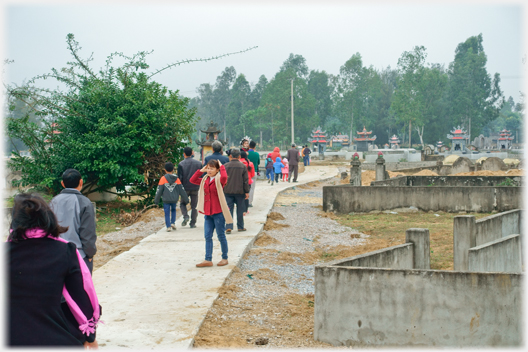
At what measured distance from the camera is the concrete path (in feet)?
16.3

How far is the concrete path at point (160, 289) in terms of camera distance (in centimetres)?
495

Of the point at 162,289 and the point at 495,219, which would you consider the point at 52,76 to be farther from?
the point at 495,219

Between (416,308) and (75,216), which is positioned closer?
(75,216)

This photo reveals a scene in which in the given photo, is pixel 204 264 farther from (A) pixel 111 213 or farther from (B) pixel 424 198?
(A) pixel 111 213

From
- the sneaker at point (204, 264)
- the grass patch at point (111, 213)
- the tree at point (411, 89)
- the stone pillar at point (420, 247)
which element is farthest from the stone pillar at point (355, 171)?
the tree at point (411, 89)

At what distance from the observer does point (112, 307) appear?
581 centimetres

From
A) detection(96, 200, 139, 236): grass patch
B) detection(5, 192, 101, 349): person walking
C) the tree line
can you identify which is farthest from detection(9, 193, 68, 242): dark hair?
the tree line

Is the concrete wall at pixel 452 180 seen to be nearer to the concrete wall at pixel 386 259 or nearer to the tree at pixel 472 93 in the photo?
the concrete wall at pixel 386 259

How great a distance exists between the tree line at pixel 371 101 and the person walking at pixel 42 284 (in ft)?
203

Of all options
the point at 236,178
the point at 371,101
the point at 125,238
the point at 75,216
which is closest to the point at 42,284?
the point at 75,216

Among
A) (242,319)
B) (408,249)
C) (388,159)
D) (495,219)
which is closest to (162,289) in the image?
(242,319)

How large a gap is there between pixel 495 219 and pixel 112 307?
6.10 metres

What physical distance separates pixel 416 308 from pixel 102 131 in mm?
13021

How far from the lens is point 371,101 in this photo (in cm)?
9419
